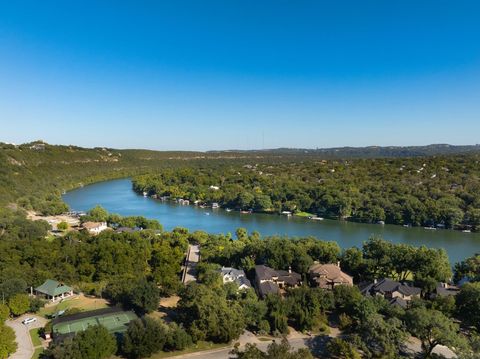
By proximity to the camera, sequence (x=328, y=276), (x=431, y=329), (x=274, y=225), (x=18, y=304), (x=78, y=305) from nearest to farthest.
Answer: (x=431, y=329)
(x=18, y=304)
(x=78, y=305)
(x=328, y=276)
(x=274, y=225)

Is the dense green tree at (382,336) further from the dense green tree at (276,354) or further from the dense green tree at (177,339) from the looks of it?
the dense green tree at (177,339)

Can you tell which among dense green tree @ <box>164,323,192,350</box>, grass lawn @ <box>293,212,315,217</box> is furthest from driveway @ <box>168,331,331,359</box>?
grass lawn @ <box>293,212,315,217</box>

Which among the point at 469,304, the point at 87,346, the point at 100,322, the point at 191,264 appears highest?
the point at 469,304

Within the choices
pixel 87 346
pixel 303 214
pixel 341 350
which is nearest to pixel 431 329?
pixel 341 350

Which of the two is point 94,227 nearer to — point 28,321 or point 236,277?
point 28,321

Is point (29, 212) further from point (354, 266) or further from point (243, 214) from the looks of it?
point (354, 266)

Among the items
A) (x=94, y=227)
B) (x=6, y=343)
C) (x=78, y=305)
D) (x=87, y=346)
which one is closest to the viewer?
(x=87, y=346)

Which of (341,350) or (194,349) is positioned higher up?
(341,350)

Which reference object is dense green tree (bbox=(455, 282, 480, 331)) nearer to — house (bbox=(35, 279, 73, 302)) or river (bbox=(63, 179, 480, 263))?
river (bbox=(63, 179, 480, 263))

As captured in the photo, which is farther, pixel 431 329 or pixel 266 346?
pixel 266 346
